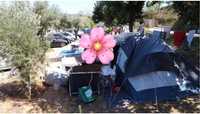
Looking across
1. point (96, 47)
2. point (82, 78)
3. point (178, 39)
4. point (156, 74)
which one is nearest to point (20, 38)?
point (82, 78)

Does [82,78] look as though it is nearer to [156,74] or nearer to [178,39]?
[156,74]

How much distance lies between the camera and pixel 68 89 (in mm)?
8258

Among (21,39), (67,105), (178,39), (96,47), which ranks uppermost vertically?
(96,47)

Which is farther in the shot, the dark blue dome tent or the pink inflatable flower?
the dark blue dome tent

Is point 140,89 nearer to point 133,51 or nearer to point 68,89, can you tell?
point 133,51

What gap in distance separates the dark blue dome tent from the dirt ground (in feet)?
1.07

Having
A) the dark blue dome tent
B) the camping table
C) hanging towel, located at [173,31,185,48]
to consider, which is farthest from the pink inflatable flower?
hanging towel, located at [173,31,185,48]

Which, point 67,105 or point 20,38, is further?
point 20,38

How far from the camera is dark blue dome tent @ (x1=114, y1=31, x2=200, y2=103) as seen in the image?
7374 mm

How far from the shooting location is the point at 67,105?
7441mm

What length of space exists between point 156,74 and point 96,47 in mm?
5001

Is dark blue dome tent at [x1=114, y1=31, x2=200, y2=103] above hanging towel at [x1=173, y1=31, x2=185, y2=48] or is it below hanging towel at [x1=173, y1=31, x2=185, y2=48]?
below

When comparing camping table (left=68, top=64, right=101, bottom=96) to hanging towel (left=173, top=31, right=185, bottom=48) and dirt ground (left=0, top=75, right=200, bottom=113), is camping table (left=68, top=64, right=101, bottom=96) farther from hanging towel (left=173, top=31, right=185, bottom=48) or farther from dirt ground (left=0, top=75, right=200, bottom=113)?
hanging towel (left=173, top=31, right=185, bottom=48)

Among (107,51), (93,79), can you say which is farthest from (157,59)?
(107,51)
